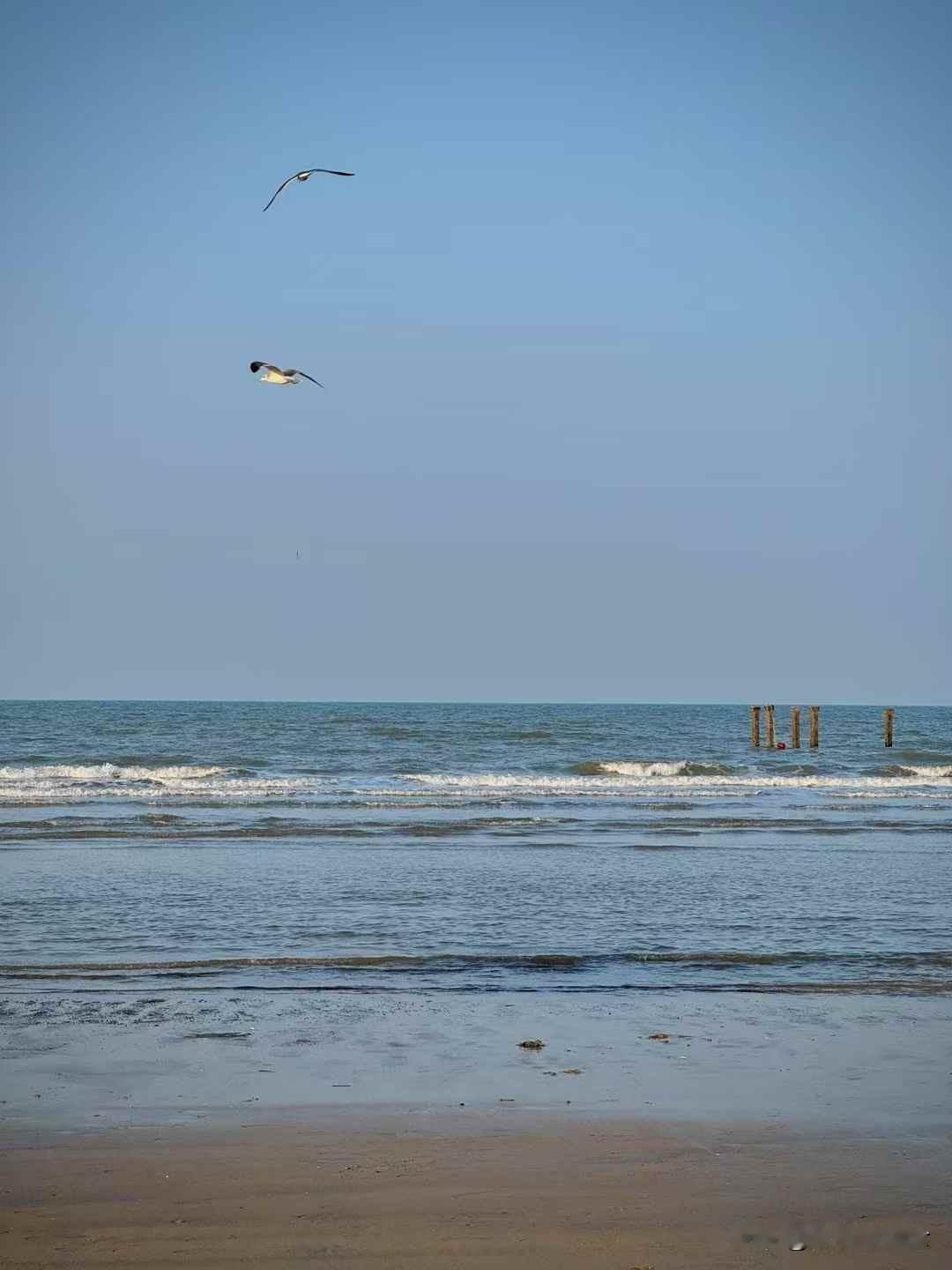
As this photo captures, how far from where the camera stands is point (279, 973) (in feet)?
35.5

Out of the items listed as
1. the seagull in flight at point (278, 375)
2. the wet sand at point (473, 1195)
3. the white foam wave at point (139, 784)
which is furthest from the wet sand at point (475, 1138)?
the white foam wave at point (139, 784)

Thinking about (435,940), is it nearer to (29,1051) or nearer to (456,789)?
(29,1051)

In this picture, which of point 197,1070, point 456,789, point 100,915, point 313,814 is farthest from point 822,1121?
point 456,789

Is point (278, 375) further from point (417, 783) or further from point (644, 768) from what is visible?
point (644, 768)

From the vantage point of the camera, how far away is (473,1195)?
587cm

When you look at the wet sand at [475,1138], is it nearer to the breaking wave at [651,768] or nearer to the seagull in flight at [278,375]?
the seagull in flight at [278,375]

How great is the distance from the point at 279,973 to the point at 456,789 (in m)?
24.3

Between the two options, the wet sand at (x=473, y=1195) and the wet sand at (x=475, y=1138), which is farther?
the wet sand at (x=475, y=1138)

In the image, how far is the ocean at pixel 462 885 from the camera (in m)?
10.9

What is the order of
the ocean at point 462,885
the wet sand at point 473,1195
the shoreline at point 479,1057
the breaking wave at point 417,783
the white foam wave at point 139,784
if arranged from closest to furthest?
1. the wet sand at point 473,1195
2. the shoreline at point 479,1057
3. the ocean at point 462,885
4. the white foam wave at point 139,784
5. the breaking wave at point 417,783

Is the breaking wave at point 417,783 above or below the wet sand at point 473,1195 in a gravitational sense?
below

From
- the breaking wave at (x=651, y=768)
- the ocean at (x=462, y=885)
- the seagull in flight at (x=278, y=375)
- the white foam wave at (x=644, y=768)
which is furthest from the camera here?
the white foam wave at (x=644, y=768)

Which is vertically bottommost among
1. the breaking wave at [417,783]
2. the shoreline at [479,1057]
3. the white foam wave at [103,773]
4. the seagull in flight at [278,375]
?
the white foam wave at [103,773]

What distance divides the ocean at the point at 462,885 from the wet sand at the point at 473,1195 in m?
3.20
